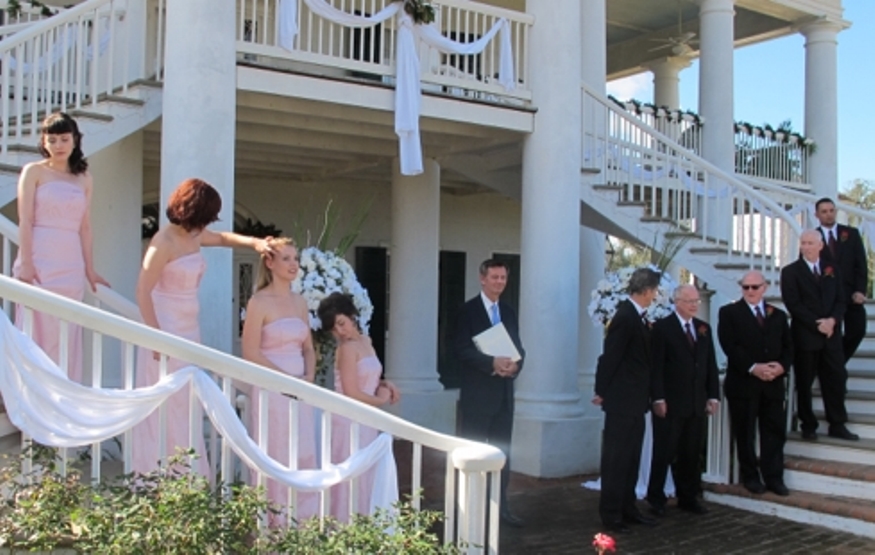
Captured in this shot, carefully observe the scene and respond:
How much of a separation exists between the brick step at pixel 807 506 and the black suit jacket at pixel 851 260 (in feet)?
6.59

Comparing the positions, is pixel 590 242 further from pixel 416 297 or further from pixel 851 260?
pixel 851 260

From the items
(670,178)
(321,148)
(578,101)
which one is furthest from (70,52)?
(670,178)

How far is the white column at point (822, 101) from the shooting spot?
14992 mm

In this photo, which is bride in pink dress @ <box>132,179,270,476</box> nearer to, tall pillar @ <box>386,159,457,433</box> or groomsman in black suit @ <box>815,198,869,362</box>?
groomsman in black suit @ <box>815,198,869,362</box>

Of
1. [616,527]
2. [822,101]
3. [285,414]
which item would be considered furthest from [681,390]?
[822,101]

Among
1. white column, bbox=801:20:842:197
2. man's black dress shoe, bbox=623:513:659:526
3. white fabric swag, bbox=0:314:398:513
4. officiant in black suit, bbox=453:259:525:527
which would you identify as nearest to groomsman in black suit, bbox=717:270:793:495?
man's black dress shoe, bbox=623:513:659:526

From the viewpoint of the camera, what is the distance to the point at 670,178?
10812mm

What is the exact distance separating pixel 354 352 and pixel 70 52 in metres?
4.45

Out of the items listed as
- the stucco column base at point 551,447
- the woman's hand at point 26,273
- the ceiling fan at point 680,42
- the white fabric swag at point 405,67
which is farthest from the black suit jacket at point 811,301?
the ceiling fan at point 680,42

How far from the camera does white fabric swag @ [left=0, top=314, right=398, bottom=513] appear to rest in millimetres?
3908

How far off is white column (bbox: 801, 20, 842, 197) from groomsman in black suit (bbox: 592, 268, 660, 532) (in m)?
10.1

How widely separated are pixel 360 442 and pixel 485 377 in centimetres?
137

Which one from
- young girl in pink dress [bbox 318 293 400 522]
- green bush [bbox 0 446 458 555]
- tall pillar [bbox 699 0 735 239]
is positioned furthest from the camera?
tall pillar [bbox 699 0 735 239]

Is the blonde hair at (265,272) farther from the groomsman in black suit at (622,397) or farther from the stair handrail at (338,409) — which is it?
the groomsman in black suit at (622,397)
